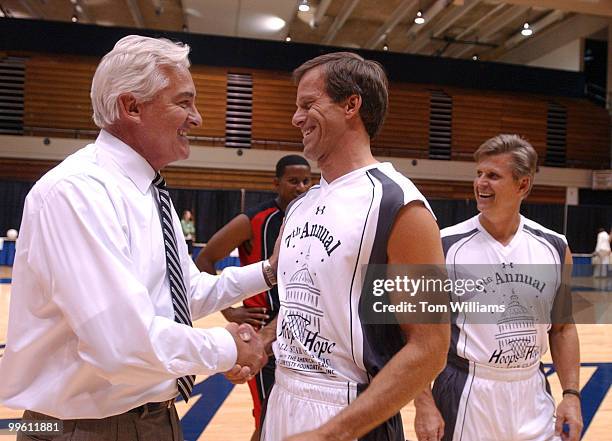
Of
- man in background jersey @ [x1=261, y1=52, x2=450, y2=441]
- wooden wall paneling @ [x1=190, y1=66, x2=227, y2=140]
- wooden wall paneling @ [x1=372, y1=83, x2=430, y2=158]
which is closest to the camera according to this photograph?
man in background jersey @ [x1=261, y1=52, x2=450, y2=441]

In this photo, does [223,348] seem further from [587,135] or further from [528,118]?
[587,135]

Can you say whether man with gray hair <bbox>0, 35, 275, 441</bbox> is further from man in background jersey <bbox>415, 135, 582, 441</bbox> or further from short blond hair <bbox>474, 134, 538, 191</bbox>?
short blond hair <bbox>474, 134, 538, 191</bbox>

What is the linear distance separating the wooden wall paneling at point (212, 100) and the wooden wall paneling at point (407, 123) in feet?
14.9

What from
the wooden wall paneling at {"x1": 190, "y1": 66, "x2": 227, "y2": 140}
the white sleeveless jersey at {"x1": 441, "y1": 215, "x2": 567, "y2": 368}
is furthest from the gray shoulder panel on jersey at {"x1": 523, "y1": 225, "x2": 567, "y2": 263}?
the wooden wall paneling at {"x1": 190, "y1": 66, "x2": 227, "y2": 140}

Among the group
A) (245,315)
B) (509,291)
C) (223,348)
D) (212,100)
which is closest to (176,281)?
(223,348)

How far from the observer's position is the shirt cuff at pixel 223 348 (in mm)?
1532

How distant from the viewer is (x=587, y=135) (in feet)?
56.3

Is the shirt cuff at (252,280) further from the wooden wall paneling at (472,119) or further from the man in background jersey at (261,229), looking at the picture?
the wooden wall paneling at (472,119)

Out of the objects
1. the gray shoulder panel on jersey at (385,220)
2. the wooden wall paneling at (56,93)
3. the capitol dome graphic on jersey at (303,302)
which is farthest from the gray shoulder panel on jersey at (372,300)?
the wooden wall paneling at (56,93)

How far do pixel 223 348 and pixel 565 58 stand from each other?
19012 millimetres

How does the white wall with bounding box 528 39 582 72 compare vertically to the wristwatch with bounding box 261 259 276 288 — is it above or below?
above

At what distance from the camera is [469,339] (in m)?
2.20

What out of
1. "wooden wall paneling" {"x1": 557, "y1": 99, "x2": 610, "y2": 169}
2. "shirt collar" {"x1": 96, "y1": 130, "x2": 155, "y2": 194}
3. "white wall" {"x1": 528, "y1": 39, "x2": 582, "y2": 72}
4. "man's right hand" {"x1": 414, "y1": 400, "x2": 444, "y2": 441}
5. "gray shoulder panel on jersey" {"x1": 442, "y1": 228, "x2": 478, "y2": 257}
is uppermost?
"white wall" {"x1": 528, "y1": 39, "x2": 582, "y2": 72}

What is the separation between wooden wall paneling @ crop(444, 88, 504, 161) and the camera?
16250 millimetres
